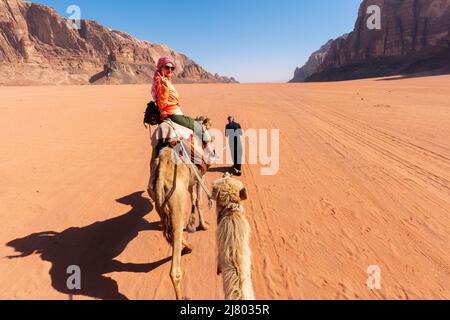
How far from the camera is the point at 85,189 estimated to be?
28.6 ft

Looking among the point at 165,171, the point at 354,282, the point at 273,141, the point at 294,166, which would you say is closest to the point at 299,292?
the point at 354,282

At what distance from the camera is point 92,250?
18.6 ft

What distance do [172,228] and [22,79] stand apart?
16117cm

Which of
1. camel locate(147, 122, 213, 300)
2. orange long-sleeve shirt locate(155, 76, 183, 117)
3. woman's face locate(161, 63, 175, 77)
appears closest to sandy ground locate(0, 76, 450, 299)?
camel locate(147, 122, 213, 300)

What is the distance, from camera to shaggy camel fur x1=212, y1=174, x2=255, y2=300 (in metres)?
2.72

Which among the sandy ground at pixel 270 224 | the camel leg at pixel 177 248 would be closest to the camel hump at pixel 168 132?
the camel leg at pixel 177 248

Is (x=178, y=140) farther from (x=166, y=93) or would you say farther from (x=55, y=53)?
(x=55, y=53)

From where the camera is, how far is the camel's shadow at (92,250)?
4.71 metres

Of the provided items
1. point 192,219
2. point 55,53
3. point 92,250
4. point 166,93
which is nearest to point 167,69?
point 166,93

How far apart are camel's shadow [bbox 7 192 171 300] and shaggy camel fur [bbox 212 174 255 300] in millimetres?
2618

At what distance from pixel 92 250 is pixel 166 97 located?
3668mm

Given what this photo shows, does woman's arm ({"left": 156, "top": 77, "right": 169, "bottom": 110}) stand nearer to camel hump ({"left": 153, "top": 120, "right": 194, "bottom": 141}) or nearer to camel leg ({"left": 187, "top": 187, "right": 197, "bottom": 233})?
camel hump ({"left": 153, "top": 120, "right": 194, "bottom": 141})

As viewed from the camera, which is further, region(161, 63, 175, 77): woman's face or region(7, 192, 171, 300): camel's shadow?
region(161, 63, 175, 77): woman's face

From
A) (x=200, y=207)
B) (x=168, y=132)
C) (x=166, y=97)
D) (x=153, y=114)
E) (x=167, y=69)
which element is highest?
(x=167, y=69)
